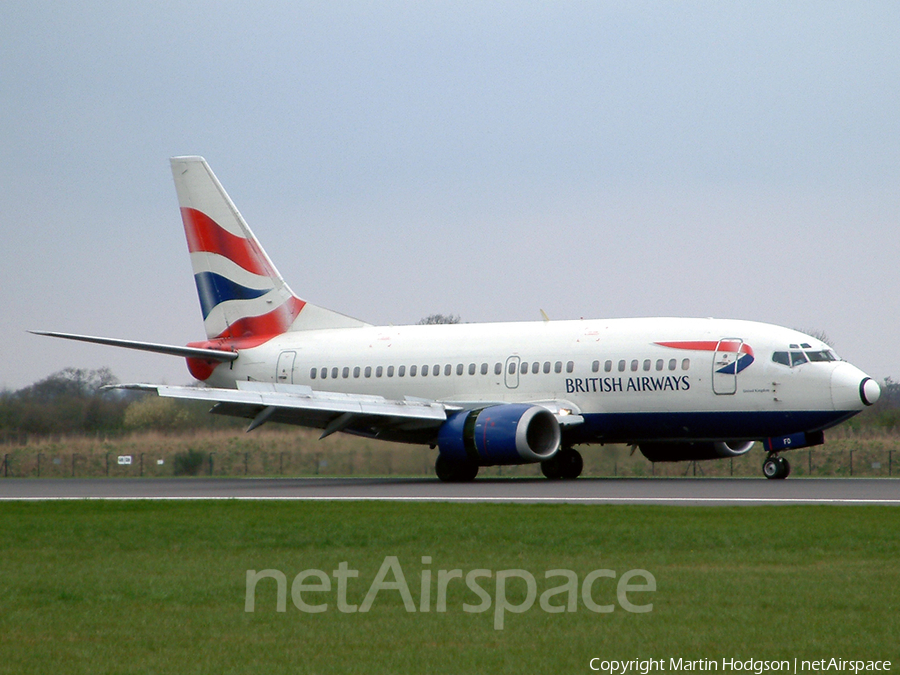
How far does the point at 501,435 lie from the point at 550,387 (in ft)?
11.8

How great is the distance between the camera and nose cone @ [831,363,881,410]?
28844mm

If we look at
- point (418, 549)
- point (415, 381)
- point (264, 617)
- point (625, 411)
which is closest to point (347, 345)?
point (415, 381)

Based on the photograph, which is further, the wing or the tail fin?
the tail fin

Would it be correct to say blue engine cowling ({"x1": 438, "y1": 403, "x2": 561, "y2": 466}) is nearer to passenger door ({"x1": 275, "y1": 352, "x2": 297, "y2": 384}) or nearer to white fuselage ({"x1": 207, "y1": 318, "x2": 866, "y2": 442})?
white fuselage ({"x1": 207, "y1": 318, "x2": 866, "y2": 442})

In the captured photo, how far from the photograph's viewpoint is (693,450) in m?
33.5

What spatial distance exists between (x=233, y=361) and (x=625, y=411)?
13.4 meters

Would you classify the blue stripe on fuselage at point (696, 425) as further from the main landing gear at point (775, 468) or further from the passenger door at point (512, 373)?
the passenger door at point (512, 373)

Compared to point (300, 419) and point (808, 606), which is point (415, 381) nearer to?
point (300, 419)

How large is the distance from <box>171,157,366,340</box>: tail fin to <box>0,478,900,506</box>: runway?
302 inches

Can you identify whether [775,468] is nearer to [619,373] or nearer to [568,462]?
[619,373]

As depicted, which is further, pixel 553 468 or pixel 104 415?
pixel 104 415

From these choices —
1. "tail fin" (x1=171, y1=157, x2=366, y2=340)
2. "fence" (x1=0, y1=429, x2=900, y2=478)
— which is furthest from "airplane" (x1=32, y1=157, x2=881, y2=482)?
"fence" (x1=0, y1=429, x2=900, y2=478)

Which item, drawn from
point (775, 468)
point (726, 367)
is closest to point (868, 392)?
point (775, 468)

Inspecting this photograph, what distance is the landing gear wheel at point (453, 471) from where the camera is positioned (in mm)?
30875
